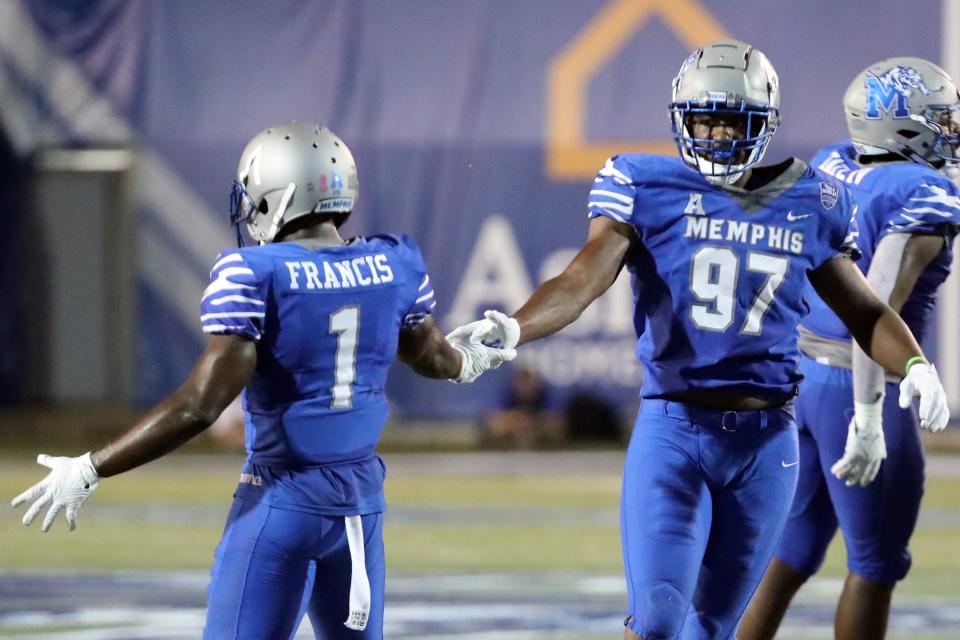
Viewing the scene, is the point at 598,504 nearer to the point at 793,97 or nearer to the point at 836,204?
the point at 793,97

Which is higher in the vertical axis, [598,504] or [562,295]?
[562,295]

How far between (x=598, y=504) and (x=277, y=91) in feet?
13.5

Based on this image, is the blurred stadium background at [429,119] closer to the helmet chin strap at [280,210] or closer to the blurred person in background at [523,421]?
the blurred person in background at [523,421]

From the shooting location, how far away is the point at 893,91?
4445mm

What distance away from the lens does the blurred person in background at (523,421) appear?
10875mm

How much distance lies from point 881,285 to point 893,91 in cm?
56

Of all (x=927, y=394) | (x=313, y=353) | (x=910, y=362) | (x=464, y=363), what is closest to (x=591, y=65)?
(x=910, y=362)

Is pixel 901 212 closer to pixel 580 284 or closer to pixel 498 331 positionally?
pixel 580 284

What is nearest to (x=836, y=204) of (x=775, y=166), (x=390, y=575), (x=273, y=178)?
(x=775, y=166)

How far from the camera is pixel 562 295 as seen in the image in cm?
364

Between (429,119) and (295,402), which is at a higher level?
(295,402)

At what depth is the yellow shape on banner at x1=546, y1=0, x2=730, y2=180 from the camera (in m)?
11.3

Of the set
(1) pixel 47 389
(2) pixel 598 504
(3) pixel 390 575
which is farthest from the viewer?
(1) pixel 47 389

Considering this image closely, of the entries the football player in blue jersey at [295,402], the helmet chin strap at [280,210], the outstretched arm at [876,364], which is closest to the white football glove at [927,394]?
the outstretched arm at [876,364]
